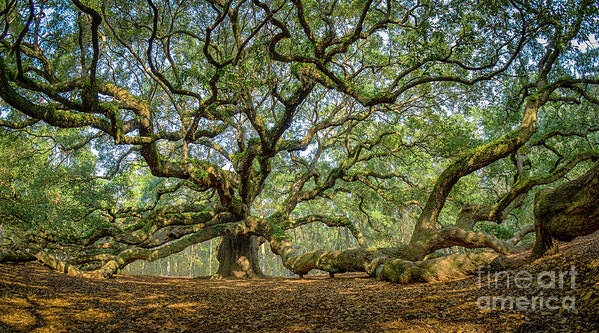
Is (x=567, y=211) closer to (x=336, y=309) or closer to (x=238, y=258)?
(x=336, y=309)

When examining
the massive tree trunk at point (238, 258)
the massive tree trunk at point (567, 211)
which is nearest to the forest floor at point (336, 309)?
the massive tree trunk at point (567, 211)

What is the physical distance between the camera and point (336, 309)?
191 inches

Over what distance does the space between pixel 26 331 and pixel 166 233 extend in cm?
866

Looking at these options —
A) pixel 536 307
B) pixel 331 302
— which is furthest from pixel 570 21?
pixel 331 302

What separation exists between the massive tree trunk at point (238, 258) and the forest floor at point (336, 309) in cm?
657

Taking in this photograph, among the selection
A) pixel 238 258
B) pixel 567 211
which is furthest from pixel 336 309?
pixel 238 258

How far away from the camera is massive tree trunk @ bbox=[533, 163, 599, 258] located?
13.1ft

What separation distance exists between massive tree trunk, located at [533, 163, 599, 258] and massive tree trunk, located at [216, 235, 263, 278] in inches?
405

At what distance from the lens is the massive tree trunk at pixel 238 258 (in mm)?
12836

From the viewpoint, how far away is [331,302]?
5480mm

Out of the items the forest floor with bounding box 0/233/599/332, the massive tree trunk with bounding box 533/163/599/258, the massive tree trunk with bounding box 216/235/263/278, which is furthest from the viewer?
the massive tree trunk with bounding box 216/235/263/278

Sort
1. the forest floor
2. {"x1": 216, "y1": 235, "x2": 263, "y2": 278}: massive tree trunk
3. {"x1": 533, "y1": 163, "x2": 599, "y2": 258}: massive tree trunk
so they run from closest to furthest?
1. the forest floor
2. {"x1": 533, "y1": 163, "x2": 599, "y2": 258}: massive tree trunk
3. {"x1": 216, "y1": 235, "x2": 263, "y2": 278}: massive tree trunk

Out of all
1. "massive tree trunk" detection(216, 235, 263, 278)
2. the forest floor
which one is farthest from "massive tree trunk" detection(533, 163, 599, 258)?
"massive tree trunk" detection(216, 235, 263, 278)

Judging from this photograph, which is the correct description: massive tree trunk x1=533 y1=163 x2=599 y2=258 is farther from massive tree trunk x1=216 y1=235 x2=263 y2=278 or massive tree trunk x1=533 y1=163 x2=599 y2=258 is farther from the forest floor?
massive tree trunk x1=216 y1=235 x2=263 y2=278
